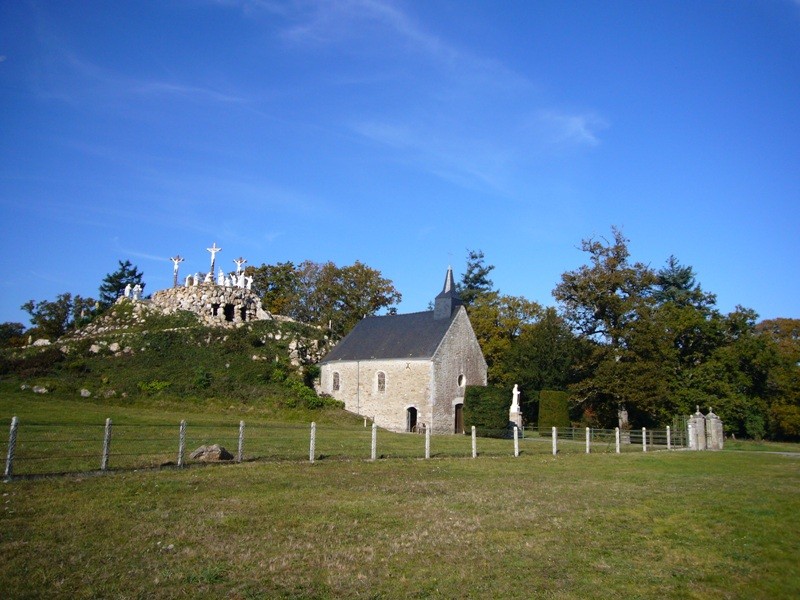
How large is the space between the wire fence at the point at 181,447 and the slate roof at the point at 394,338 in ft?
40.5

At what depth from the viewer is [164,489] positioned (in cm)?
1248

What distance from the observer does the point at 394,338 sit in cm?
4497

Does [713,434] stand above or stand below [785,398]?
below

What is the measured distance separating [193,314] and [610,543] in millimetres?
44409

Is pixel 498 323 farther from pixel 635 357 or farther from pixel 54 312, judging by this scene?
pixel 54 312

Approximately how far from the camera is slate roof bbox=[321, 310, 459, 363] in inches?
1672

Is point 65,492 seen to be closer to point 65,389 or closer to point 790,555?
point 790,555

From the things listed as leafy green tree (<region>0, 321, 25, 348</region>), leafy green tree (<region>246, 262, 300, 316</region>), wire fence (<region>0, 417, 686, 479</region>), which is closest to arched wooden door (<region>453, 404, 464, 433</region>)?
wire fence (<region>0, 417, 686, 479</region>)

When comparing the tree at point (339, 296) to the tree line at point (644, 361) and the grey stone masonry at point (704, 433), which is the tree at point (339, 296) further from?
the grey stone masonry at point (704, 433)

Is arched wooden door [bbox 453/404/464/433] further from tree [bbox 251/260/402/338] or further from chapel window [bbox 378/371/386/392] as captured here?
tree [bbox 251/260/402/338]

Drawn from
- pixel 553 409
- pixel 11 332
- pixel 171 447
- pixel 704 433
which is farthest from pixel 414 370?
pixel 11 332

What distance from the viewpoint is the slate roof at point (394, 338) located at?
4247cm

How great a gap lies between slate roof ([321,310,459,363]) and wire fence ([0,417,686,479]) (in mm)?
12337

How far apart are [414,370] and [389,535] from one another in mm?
32579
